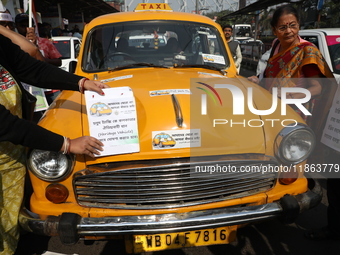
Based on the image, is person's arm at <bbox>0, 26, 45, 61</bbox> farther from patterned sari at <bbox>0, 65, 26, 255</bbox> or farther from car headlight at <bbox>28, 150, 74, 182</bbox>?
car headlight at <bbox>28, 150, 74, 182</bbox>

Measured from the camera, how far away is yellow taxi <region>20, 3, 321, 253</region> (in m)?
2.11

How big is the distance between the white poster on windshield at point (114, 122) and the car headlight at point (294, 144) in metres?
1.03

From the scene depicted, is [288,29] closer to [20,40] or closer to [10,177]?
[20,40]

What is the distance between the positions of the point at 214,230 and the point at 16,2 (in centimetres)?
1192

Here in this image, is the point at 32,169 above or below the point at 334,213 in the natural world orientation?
above

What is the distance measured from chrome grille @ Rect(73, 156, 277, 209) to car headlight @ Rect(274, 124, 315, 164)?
10 centimetres

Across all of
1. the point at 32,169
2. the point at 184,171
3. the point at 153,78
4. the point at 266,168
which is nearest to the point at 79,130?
the point at 32,169

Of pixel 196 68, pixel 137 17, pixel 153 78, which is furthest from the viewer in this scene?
pixel 137 17

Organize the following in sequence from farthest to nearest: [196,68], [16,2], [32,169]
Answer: [16,2], [196,68], [32,169]

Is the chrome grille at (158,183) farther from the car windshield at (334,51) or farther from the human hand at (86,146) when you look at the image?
the car windshield at (334,51)

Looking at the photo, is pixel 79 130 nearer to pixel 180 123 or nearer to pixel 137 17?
pixel 180 123

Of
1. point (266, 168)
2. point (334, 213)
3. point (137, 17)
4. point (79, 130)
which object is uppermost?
point (137, 17)

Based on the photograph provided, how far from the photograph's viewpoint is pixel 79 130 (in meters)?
2.21

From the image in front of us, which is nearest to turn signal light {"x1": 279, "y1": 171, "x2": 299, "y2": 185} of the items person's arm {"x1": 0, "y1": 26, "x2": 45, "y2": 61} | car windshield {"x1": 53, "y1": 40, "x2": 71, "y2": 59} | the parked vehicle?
person's arm {"x1": 0, "y1": 26, "x2": 45, "y2": 61}
